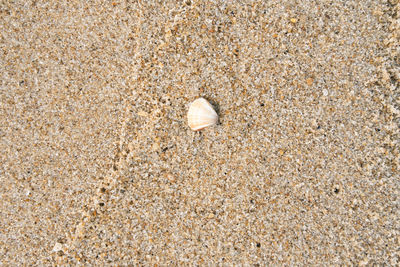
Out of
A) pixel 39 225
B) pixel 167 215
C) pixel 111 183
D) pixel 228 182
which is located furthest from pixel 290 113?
pixel 39 225

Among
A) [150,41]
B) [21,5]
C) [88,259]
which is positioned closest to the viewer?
[88,259]

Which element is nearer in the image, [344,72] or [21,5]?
[344,72]

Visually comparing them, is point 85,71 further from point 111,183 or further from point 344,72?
point 344,72

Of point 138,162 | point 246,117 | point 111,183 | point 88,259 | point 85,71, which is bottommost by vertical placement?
point 88,259
